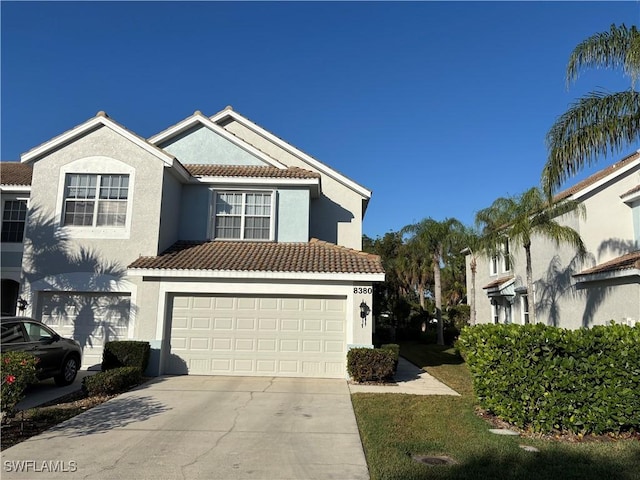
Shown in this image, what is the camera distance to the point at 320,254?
1408 centimetres

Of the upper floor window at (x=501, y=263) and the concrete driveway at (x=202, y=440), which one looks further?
the upper floor window at (x=501, y=263)

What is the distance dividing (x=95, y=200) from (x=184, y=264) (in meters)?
3.68

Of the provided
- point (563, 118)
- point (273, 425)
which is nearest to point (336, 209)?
point (563, 118)

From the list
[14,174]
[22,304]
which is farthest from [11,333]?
[14,174]

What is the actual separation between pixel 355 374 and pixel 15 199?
1429 centimetres

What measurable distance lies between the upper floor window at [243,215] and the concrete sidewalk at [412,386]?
20.7ft

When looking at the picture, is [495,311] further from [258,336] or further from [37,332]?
[37,332]

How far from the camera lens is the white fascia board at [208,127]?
1672 cm

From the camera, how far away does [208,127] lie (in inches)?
676

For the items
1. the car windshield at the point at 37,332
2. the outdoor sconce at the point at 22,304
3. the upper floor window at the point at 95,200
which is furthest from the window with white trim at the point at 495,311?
the outdoor sconce at the point at 22,304

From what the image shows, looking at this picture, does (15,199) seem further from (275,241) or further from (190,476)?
(190,476)

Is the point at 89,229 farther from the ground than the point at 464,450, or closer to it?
farther from the ground

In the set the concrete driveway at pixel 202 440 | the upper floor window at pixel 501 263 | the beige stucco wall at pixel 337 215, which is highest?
the beige stucco wall at pixel 337 215

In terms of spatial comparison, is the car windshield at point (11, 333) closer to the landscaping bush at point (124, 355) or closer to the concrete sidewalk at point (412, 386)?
the landscaping bush at point (124, 355)
